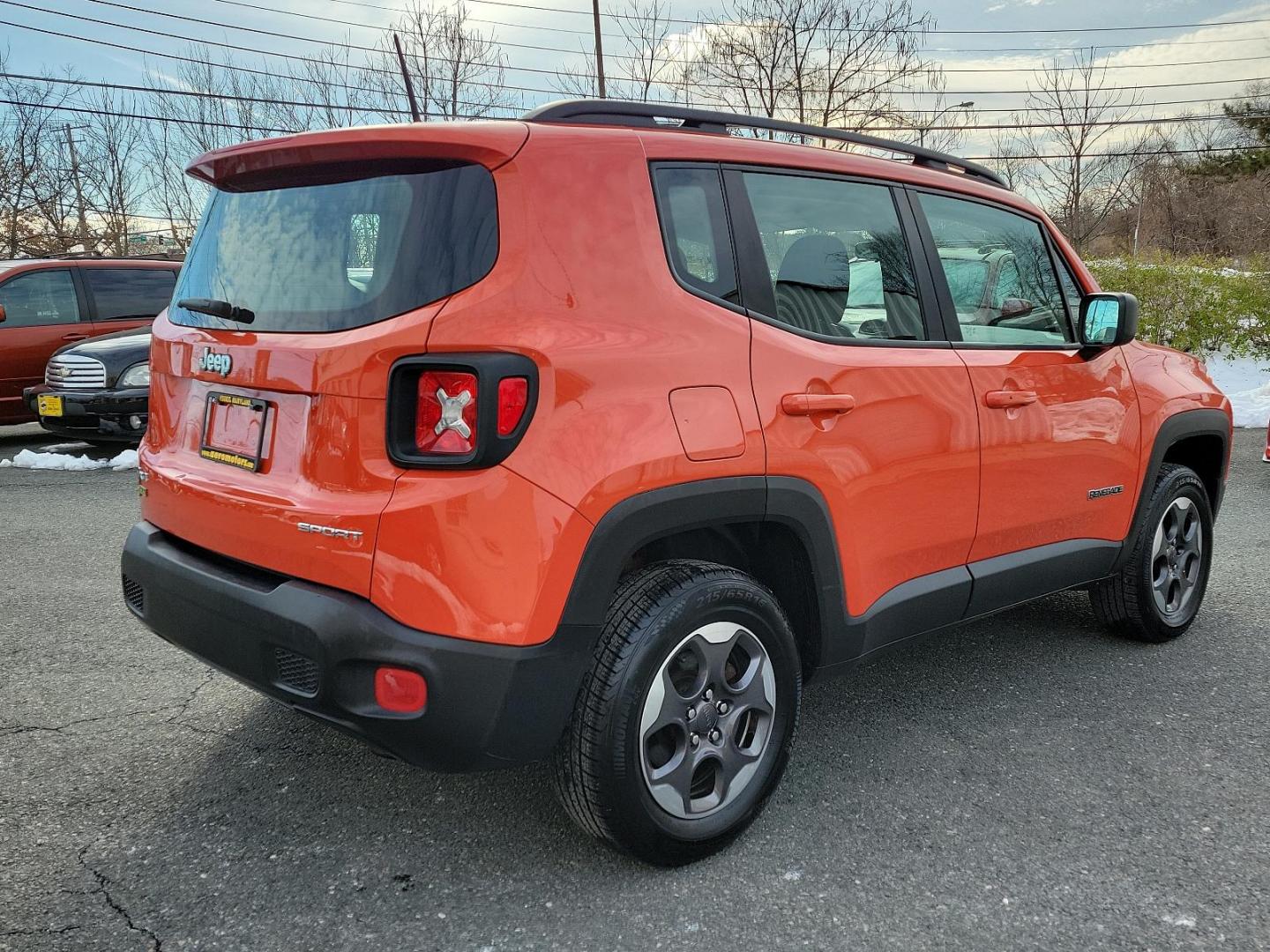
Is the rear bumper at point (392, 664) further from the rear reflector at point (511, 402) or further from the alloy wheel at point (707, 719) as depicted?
the rear reflector at point (511, 402)

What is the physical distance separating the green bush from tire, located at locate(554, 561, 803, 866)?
13.7m

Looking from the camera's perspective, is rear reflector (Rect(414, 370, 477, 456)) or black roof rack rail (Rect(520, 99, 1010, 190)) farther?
black roof rack rail (Rect(520, 99, 1010, 190))

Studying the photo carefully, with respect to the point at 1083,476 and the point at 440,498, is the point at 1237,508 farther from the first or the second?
the point at 440,498

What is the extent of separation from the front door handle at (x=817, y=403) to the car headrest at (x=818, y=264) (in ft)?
1.06

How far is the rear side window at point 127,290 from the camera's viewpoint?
10.1 m

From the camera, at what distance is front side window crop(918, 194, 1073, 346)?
3.23m

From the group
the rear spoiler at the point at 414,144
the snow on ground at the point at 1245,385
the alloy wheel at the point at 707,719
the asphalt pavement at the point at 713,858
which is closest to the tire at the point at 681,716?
the alloy wheel at the point at 707,719

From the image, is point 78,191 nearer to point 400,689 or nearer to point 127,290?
point 127,290

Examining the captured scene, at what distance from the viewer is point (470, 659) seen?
210cm

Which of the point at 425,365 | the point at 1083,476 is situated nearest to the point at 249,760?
the point at 425,365

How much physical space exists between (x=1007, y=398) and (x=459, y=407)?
6.33ft

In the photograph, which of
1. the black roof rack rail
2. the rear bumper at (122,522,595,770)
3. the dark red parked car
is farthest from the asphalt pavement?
the dark red parked car

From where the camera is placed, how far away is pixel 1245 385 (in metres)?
13.7

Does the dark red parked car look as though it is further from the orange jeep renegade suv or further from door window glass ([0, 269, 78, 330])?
the orange jeep renegade suv
